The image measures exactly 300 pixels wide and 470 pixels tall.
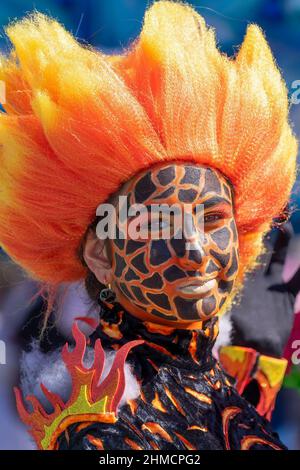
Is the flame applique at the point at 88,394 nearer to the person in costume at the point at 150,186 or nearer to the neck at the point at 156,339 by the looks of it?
the person in costume at the point at 150,186

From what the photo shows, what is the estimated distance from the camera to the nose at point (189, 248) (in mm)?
1546

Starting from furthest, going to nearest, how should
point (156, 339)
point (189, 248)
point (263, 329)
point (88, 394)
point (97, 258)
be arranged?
point (263, 329), point (97, 258), point (156, 339), point (189, 248), point (88, 394)

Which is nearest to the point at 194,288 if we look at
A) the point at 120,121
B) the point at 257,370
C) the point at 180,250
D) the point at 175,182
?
the point at 180,250

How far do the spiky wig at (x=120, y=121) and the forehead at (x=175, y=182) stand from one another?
3cm

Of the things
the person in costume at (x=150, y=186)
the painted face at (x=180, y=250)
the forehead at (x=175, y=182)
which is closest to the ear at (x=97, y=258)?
the person in costume at (x=150, y=186)

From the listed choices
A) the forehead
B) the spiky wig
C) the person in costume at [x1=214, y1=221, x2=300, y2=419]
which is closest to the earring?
the spiky wig

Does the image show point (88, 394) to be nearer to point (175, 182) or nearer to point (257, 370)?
point (175, 182)

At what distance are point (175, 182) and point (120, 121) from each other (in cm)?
22

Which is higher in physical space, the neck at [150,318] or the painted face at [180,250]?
the painted face at [180,250]

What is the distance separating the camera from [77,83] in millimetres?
1589

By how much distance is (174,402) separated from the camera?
5.22 feet

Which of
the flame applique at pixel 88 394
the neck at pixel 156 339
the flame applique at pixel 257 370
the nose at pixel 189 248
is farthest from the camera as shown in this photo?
the flame applique at pixel 257 370

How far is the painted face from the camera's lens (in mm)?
1569

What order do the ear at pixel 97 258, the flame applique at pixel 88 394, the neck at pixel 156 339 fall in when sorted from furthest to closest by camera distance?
the ear at pixel 97 258 → the neck at pixel 156 339 → the flame applique at pixel 88 394
